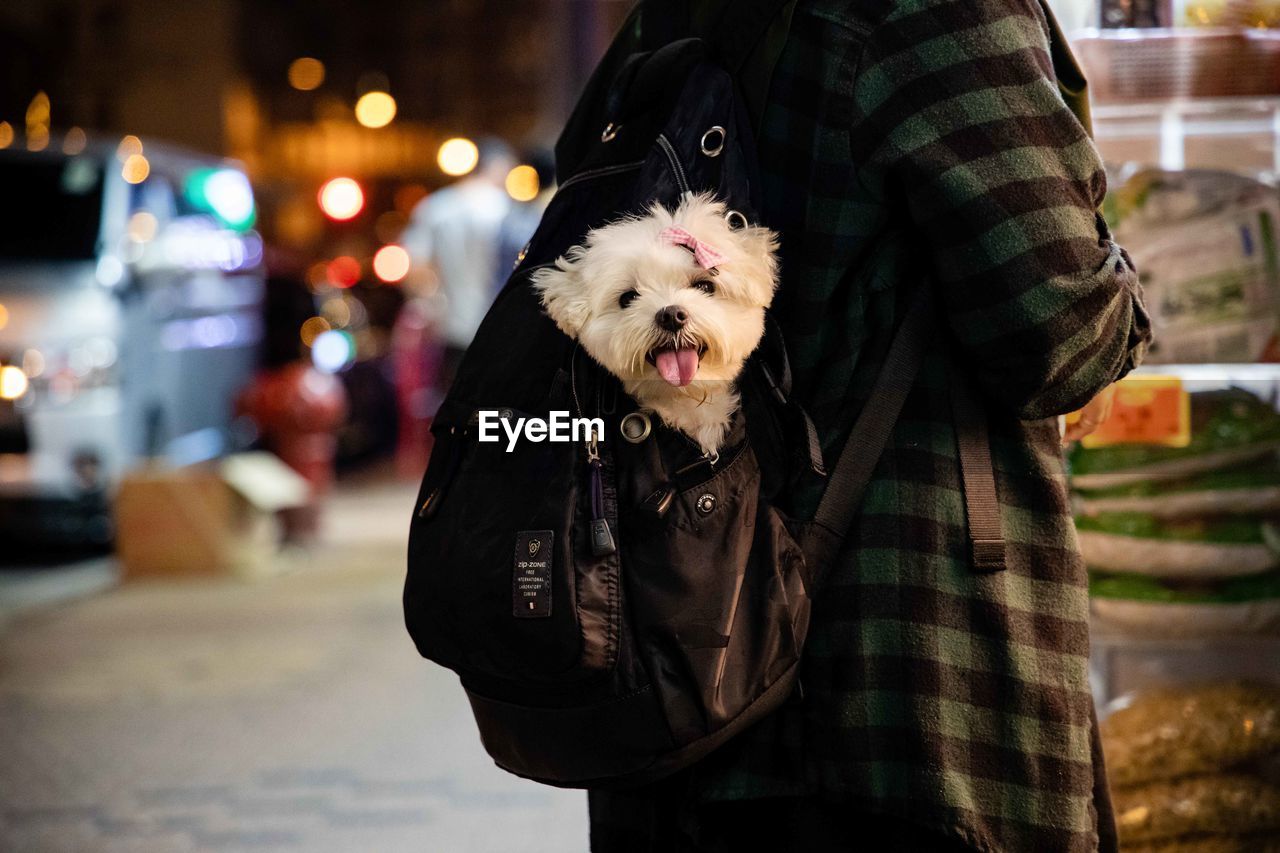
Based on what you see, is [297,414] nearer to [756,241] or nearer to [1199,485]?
[1199,485]

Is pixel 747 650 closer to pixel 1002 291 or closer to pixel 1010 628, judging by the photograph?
pixel 1010 628

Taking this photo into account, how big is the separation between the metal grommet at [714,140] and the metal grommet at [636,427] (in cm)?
35

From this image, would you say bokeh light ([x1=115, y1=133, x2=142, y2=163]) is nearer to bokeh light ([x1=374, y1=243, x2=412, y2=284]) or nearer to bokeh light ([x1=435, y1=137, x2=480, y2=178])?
bokeh light ([x1=374, y1=243, x2=412, y2=284])

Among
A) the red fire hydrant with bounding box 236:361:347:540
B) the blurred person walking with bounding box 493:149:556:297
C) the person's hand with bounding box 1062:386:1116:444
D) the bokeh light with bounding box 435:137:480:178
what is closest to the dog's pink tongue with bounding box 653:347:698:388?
the person's hand with bounding box 1062:386:1116:444

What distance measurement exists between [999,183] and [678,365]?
44cm

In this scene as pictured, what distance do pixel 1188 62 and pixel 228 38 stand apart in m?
25.1

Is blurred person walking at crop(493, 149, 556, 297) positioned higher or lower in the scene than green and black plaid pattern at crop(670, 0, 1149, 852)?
higher

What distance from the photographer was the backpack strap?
1.78 metres

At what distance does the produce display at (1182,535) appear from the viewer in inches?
112

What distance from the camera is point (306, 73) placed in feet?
116

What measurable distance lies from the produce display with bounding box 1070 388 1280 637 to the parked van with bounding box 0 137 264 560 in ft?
20.6

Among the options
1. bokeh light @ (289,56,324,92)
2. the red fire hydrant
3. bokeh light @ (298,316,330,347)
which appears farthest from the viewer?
bokeh light @ (289,56,324,92)

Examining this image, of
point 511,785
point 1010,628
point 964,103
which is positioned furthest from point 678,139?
point 511,785

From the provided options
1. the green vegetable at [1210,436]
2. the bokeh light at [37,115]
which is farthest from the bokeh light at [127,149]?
the green vegetable at [1210,436]
